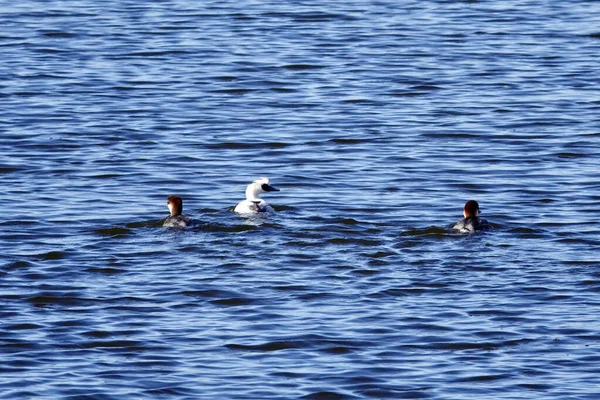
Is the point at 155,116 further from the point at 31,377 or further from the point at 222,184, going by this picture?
the point at 31,377

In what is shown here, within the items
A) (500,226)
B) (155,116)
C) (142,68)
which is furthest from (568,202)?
(142,68)

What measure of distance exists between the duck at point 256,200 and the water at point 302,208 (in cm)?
21

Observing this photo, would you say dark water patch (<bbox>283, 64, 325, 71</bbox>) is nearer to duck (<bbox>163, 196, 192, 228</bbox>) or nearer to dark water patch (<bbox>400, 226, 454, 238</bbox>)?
duck (<bbox>163, 196, 192, 228</bbox>)

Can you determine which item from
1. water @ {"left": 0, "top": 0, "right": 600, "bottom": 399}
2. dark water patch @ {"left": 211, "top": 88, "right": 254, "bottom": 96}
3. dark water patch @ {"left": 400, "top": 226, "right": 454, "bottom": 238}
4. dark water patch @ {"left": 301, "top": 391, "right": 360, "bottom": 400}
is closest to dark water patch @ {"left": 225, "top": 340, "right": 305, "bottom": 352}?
water @ {"left": 0, "top": 0, "right": 600, "bottom": 399}

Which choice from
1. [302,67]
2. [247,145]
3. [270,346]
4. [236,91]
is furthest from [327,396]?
[302,67]

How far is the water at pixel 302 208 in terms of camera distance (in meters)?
12.4

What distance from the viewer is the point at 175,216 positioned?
16828 mm

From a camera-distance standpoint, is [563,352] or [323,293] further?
[323,293]

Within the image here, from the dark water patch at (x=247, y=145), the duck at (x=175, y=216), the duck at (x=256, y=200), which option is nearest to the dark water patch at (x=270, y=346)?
the duck at (x=175, y=216)

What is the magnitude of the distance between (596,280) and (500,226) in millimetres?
2593

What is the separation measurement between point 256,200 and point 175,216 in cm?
115

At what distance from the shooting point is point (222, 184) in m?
19.4

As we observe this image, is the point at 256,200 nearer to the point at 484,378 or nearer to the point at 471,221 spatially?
the point at 471,221

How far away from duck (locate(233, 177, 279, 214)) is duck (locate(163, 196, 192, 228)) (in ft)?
2.36
